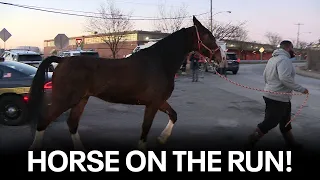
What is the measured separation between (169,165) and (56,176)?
151 centimetres

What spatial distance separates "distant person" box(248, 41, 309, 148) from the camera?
5476 millimetres

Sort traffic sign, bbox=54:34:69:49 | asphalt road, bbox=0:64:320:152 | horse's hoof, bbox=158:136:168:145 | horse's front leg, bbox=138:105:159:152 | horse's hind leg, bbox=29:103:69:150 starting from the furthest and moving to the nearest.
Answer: traffic sign, bbox=54:34:69:49 → asphalt road, bbox=0:64:320:152 → horse's hoof, bbox=158:136:168:145 → horse's front leg, bbox=138:105:159:152 → horse's hind leg, bbox=29:103:69:150

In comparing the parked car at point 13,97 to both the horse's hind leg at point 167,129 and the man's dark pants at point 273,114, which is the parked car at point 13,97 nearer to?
the horse's hind leg at point 167,129

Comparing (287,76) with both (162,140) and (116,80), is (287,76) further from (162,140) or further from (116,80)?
(116,80)

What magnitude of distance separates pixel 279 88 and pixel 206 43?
141 cm

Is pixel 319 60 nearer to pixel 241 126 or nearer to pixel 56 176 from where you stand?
pixel 241 126

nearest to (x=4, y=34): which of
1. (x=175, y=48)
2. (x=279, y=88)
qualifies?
(x=175, y=48)

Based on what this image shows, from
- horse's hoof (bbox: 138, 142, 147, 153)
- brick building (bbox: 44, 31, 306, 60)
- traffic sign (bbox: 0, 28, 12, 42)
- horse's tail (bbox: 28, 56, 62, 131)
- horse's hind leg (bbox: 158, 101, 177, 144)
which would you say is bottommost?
horse's hoof (bbox: 138, 142, 147, 153)

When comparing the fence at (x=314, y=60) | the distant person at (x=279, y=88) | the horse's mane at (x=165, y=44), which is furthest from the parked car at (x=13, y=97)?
Result: the fence at (x=314, y=60)

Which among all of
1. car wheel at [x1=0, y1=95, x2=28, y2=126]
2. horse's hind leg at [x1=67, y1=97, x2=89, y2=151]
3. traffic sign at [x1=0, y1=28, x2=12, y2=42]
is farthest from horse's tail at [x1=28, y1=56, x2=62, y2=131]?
traffic sign at [x1=0, y1=28, x2=12, y2=42]

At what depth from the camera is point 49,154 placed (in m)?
5.10

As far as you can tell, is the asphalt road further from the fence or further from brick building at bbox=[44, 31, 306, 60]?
brick building at bbox=[44, 31, 306, 60]

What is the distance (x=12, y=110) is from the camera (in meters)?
7.54

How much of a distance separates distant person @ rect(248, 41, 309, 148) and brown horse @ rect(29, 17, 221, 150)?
1286 mm
